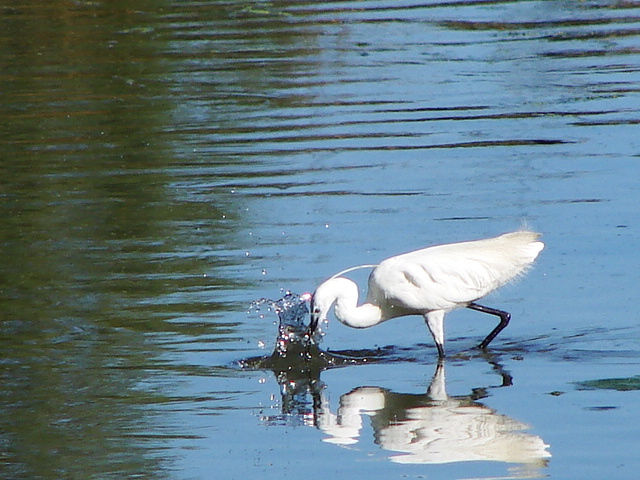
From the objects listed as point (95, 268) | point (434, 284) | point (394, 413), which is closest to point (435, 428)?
point (394, 413)

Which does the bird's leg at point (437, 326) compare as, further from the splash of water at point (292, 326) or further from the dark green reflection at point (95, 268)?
the dark green reflection at point (95, 268)

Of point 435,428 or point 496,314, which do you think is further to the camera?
point 496,314

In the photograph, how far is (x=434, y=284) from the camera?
838cm

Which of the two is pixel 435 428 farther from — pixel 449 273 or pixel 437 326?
pixel 449 273

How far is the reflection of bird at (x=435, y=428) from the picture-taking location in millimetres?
6434

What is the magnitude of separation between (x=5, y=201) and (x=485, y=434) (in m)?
6.72

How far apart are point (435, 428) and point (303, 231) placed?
4005mm

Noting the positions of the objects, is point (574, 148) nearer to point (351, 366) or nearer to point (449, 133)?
point (449, 133)

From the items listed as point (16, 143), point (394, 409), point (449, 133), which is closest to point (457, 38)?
point (449, 133)

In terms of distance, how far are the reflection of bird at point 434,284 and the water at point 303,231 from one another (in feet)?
0.73

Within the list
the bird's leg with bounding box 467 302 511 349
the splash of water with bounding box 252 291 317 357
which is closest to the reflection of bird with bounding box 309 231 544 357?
the bird's leg with bounding box 467 302 511 349

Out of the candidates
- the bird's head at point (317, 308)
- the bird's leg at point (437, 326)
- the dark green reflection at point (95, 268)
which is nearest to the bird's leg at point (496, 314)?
the bird's leg at point (437, 326)

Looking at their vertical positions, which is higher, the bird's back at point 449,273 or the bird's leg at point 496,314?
the bird's back at point 449,273

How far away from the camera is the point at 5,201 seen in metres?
12.3
